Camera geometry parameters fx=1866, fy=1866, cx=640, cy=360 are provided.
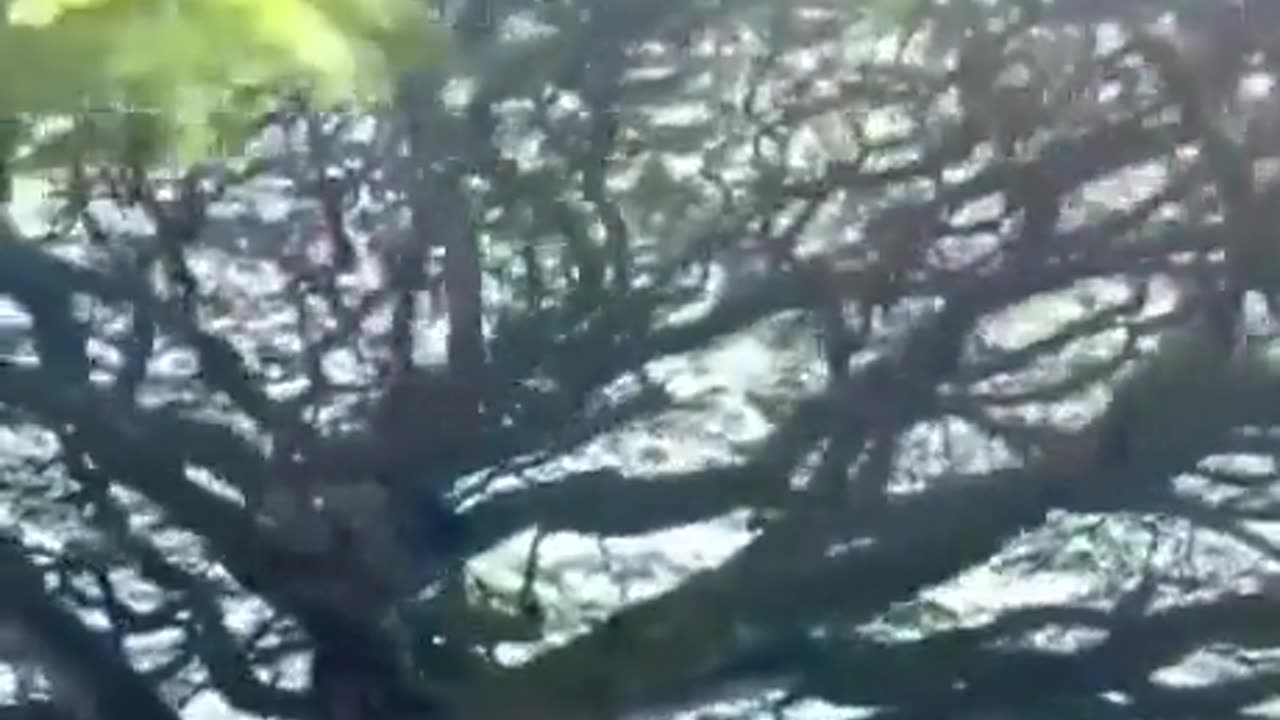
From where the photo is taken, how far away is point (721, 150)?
1.09m

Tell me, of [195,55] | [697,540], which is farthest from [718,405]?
[195,55]

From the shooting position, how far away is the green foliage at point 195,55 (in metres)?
0.86

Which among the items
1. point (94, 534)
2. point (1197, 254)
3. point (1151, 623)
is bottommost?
point (1151, 623)

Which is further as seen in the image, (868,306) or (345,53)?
(868,306)

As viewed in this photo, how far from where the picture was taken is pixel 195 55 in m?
0.87

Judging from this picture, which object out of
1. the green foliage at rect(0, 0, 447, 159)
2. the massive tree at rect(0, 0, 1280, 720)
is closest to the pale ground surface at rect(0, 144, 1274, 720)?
the massive tree at rect(0, 0, 1280, 720)

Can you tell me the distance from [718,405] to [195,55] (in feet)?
1.21

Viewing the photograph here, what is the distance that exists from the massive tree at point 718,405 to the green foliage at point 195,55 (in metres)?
0.08

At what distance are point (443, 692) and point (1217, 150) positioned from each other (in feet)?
1.83

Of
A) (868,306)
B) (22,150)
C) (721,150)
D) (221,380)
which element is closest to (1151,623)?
(868,306)

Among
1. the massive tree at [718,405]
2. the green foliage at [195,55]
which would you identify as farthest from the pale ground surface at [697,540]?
the green foliage at [195,55]

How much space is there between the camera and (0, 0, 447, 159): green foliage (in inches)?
33.8

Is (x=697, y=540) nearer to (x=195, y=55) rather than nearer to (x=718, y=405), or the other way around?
(x=718, y=405)

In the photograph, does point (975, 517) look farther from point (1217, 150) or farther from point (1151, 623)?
point (1217, 150)
